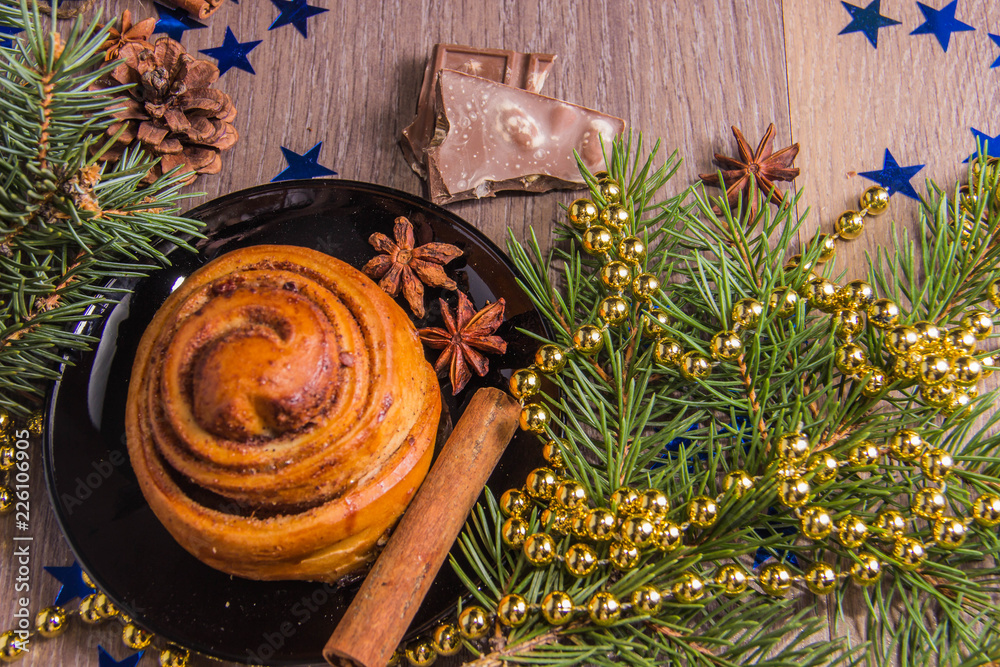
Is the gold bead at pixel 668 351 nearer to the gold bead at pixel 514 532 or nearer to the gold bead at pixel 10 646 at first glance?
the gold bead at pixel 514 532

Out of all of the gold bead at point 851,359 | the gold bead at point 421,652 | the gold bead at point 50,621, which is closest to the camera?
the gold bead at point 851,359

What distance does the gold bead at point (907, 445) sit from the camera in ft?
3.20

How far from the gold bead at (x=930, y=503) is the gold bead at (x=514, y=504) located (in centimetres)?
59

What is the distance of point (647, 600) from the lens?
92cm

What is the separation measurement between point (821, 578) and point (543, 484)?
468mm

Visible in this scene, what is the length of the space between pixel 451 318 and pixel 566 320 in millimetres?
237

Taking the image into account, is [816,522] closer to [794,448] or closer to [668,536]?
[794,448]

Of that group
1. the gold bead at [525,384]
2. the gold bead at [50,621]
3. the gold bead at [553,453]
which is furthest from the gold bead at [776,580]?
the gold bead at [50,621]

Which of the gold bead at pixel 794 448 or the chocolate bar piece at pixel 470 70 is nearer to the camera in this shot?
the gold bead at pixel 794 448

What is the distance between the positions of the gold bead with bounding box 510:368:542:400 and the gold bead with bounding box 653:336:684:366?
200mm

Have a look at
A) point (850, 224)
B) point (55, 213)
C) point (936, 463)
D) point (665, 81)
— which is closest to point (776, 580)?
point (936, 463)

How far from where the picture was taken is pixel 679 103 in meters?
1.49

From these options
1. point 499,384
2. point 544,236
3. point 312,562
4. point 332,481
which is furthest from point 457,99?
point 312,562

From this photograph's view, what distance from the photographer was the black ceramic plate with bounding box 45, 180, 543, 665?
1111 mm
